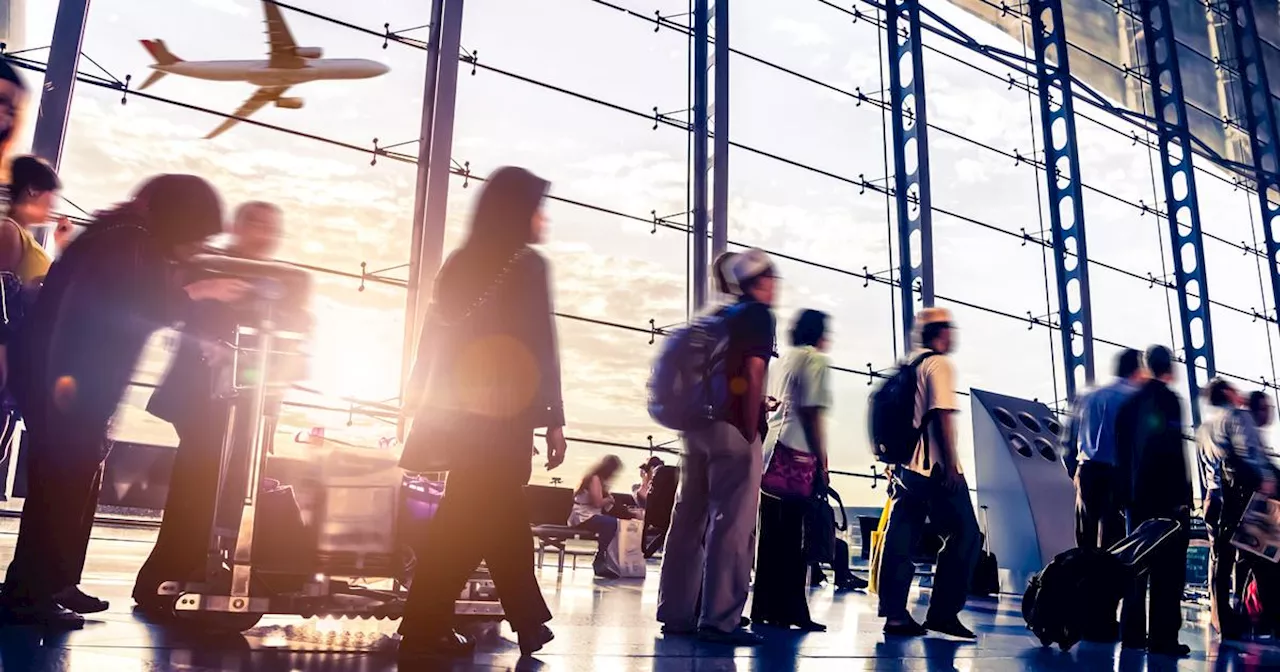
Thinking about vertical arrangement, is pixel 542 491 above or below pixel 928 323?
below

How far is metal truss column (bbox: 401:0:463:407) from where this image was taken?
21.8 feet

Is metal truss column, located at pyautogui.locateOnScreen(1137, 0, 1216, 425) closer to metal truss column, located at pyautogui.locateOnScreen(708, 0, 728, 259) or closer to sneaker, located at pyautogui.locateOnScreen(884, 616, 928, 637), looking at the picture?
metal truss column, located at pyautogui.locateOnScreen(708, 0, 728, 259)

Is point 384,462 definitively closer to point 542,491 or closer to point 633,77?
point 542,491

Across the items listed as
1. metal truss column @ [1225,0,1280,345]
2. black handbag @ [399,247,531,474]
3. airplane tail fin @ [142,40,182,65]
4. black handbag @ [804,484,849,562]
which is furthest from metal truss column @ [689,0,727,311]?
metal truss column @ [1225,0,1280,345]

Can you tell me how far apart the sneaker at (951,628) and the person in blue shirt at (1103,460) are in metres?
0.74

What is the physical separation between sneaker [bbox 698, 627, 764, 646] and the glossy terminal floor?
7 cm

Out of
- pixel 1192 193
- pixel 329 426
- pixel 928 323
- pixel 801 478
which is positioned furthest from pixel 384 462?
pixel 1192 193

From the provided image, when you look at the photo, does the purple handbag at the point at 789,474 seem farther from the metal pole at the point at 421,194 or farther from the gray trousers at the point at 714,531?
the metal pole at the point at 421,194

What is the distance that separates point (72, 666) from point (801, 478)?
249cm

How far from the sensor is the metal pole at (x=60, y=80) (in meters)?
5.59

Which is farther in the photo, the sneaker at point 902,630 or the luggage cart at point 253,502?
the sneaker at point 902,630

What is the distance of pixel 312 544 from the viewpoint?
8.40 feet

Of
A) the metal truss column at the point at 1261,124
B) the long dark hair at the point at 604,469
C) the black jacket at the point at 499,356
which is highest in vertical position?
the metal truss column at the point at 1261,124

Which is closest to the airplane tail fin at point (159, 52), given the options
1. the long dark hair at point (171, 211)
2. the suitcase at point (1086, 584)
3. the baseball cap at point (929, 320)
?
the long dark hair at point (171, 211)
